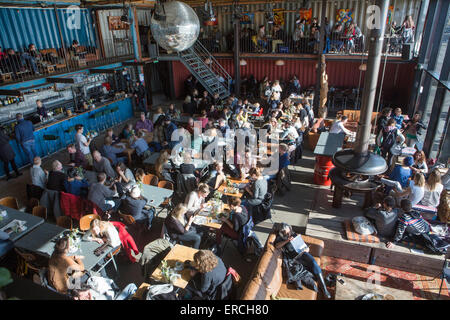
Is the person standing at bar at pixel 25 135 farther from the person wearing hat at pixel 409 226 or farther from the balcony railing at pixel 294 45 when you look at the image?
the balcony railing at pixel 294 45

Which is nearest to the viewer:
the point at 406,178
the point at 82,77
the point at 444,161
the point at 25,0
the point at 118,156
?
the point at 406,178

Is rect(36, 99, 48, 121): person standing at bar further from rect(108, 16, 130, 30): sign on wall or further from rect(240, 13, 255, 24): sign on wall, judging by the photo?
rect(240, 13, 255, 24): sign on wall

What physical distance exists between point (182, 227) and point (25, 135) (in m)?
6.42

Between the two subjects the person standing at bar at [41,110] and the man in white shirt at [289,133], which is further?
the person standing at bar at [41,110]

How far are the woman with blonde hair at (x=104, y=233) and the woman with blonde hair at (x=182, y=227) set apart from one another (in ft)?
2.80

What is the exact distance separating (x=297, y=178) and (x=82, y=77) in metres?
9.67

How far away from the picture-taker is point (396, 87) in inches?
574

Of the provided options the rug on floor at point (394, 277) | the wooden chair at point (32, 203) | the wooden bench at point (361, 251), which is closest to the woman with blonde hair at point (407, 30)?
the wooden bench at point (361, 251)

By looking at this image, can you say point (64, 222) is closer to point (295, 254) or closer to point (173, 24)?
point (295, 254)

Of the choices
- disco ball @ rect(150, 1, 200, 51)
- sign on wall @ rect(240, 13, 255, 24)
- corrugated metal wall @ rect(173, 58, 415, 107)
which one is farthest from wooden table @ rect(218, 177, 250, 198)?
sign on wall @ rect(240, 13, 255, 24)

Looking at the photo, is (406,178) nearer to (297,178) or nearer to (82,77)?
(297,178)

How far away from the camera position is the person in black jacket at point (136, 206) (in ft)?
18.9

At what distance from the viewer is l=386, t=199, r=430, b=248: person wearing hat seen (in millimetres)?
4930
